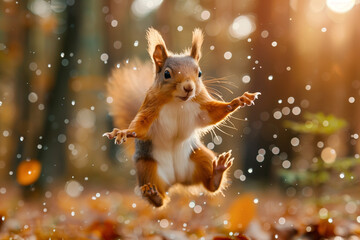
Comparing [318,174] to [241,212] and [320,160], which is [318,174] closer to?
[320,160]

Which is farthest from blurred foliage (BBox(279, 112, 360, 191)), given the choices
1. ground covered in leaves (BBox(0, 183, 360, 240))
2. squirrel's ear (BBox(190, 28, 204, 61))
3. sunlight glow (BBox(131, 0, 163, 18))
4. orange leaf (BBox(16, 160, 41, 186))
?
orange leaf (BBox(16, 160, 41, 186))

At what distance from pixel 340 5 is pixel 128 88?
1.27m

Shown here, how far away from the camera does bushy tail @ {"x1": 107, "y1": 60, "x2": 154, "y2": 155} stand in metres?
1.02

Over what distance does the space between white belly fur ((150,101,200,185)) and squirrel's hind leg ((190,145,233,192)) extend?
2 centimetres

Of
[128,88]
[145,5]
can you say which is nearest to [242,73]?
[145,5]

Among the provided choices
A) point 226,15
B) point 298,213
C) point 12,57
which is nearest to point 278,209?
point 298,213

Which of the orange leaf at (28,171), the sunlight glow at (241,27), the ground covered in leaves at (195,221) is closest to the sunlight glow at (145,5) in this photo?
the sunlight glow at (241,27)

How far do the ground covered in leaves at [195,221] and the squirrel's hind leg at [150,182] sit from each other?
11.5 inches

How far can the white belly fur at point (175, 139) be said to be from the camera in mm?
929

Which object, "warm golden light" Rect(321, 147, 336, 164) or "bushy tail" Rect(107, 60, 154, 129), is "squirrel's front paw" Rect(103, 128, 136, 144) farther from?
"warm golden light" Rect(321, 147, 336, 164)

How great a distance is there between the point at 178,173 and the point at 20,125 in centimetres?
239

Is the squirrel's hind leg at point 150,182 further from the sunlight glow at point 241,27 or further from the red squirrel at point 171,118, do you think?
the sunlight glow at point 241,27

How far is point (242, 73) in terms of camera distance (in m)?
2.23

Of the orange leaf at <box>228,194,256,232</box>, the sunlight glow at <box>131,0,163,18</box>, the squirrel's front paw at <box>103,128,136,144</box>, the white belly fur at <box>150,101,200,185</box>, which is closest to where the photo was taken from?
the squirrel's front paw at <box>103,128,136,144</box>
